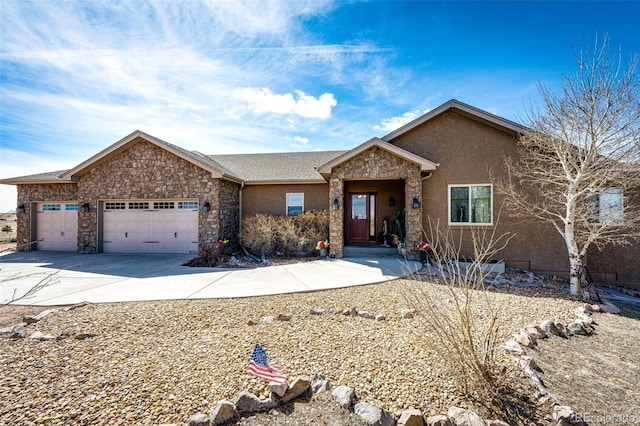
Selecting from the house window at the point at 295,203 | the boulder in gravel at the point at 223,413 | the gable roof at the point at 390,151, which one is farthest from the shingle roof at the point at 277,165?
the boulder in gravel at the point at 223,413

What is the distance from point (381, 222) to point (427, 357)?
977 centimetres

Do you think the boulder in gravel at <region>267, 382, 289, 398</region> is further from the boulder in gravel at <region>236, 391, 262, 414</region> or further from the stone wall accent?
the stone wall accent

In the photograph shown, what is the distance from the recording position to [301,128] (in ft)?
47.2

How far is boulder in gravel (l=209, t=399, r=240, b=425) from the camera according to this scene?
2.24m

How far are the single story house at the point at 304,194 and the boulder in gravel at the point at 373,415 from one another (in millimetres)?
7723

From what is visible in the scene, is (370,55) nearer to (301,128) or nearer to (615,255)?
(301,128)

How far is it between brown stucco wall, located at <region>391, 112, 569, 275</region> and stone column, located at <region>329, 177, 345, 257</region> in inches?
114

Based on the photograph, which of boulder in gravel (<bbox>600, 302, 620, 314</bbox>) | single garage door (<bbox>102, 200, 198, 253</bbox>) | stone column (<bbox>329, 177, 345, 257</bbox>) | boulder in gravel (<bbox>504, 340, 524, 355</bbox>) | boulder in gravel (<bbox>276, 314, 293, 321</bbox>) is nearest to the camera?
boulder in gravel (<bbox>504, 340, 524, 355</bbox>)

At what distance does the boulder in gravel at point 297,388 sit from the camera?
8.33 feet

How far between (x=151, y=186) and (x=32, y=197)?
6486 mm

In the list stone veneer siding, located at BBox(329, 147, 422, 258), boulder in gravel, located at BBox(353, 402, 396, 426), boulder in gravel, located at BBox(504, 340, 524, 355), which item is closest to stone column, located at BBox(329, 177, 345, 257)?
stone veneer siding, located at BBox(329, 147, 422, 258)

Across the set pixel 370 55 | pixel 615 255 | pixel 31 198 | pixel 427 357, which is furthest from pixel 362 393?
pixel 31 198

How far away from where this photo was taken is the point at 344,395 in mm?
2504

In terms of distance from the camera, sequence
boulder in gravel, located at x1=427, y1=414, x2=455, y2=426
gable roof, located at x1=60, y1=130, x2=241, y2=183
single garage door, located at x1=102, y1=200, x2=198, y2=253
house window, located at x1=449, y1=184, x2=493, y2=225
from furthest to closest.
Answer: single garage door, located at x1=102, y1=200, x2=198, y2=253, gable roof, located at x1=60, y1=130, x2=241, y2=183, house window, located at x1=449, y1=184, x2=493, y2=225, boulder in gravel, located at x1=427, y1=414, x2=455, y2=426
